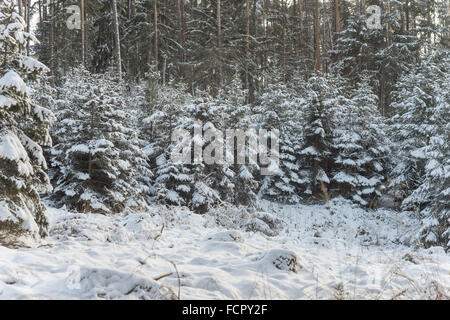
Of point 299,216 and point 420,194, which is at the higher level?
point 420,194

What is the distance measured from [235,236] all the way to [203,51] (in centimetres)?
1621

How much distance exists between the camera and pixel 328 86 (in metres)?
18.0

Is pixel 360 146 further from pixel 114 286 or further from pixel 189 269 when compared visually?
pixel 114 286

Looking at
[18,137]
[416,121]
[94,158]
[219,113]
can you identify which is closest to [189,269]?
[18,137]

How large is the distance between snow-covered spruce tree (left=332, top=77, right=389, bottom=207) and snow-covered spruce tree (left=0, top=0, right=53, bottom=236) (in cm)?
1539

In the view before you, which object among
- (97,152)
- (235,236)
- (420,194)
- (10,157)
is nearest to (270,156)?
(420,194)

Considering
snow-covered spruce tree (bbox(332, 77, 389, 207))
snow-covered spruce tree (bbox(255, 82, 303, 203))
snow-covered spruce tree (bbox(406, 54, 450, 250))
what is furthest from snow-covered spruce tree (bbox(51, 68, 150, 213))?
snow-covered spruce tree (bbox(332, 77, 389, 207))

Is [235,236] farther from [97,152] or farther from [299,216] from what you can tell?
[299,216]

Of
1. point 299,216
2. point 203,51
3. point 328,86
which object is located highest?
point 203,51

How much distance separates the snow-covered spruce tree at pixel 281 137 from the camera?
17.9 meters

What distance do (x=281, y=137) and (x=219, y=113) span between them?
567 centimetres

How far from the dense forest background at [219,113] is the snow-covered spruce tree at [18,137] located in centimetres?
2

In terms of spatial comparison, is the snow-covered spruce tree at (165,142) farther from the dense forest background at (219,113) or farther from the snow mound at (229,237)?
the snow mound at (229,237)

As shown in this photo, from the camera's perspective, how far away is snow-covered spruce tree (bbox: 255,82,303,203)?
17.9 metres
